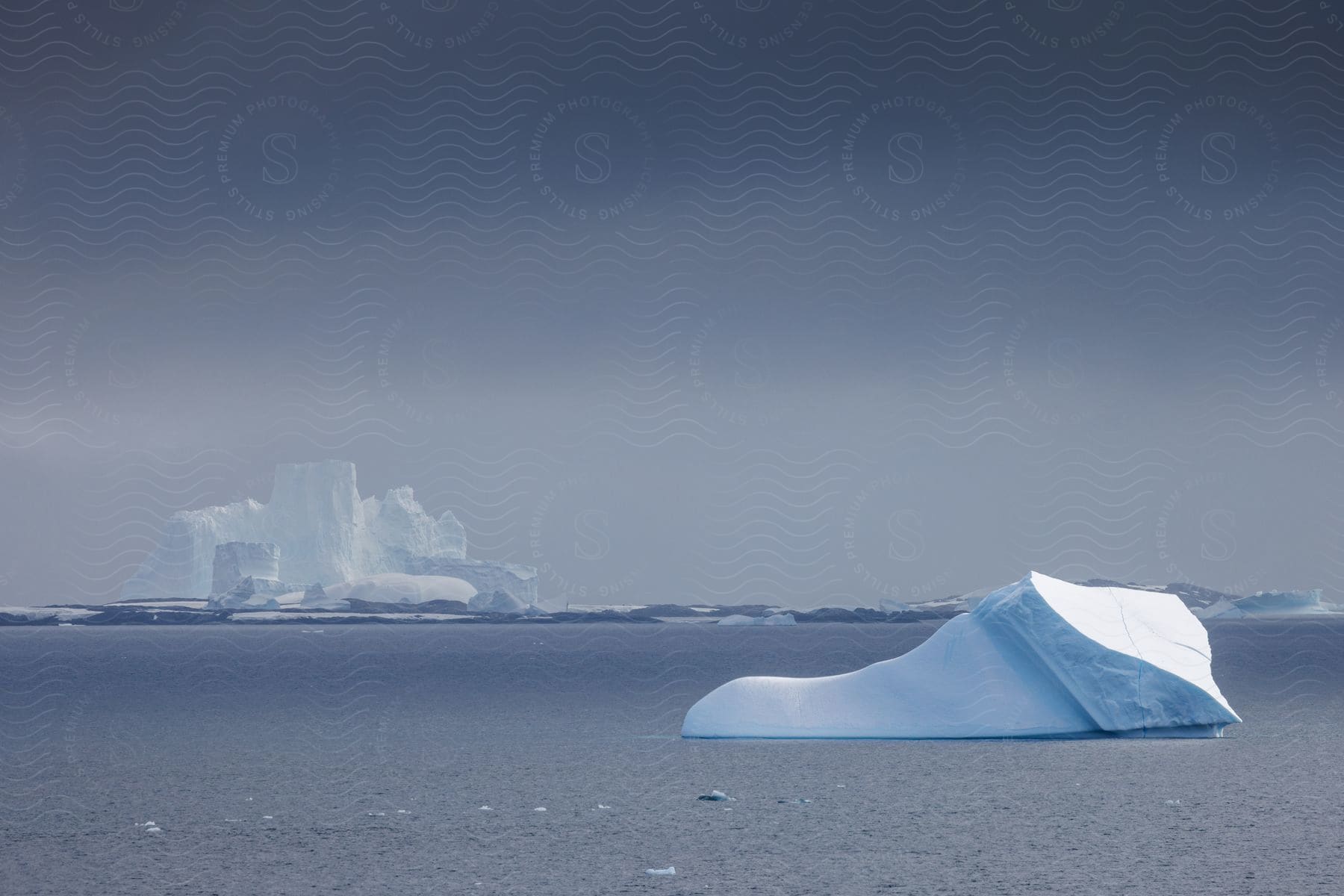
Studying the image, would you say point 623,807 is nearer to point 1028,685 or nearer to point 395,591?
point 1028,685

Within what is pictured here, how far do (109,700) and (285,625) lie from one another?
296 feet

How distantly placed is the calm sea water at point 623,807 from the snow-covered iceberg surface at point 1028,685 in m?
0.33

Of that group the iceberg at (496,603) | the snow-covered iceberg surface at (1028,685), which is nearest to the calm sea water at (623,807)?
the snow-covered iceberg surface at (1028,685)

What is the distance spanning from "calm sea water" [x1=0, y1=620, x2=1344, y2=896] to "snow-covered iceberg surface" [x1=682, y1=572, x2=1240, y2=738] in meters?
0.33

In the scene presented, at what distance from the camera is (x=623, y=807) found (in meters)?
11.0

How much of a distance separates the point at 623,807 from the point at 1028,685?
6489 mm

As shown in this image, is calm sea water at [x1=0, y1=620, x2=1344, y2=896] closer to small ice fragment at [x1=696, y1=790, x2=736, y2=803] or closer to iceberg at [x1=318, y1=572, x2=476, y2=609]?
small ice fragment at [x1=696, y1=790, x2=736, y2=803]

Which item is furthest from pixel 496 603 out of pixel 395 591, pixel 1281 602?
pixel 1281 602

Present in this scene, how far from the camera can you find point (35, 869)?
28.4 feet

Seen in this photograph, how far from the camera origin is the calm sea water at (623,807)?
27.2ft

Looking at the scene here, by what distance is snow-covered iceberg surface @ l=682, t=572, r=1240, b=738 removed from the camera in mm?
15133

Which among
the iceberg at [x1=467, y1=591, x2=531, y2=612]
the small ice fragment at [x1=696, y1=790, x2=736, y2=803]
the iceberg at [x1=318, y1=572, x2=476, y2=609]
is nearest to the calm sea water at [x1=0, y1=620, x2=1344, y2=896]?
the small ice fragment at [x1=696, y1=790, x2=736, y2=803]

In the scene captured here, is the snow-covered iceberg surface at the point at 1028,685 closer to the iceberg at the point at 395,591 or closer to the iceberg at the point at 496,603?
the iceberg at the point at 496,603

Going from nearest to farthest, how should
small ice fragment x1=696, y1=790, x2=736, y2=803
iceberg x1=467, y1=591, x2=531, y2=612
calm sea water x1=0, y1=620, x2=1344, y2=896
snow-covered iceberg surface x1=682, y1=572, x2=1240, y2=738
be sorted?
calm sea water x1=0, y1=620, x2=1344, y2=896 < small ice fragment x1=696, y1=790, x2=736, y2=803 < snow-covered iceberg surface x1=682, y1=572, x2=1240, y2=738 < iceberg x1=467, y1=591, x2=531, y2=612
